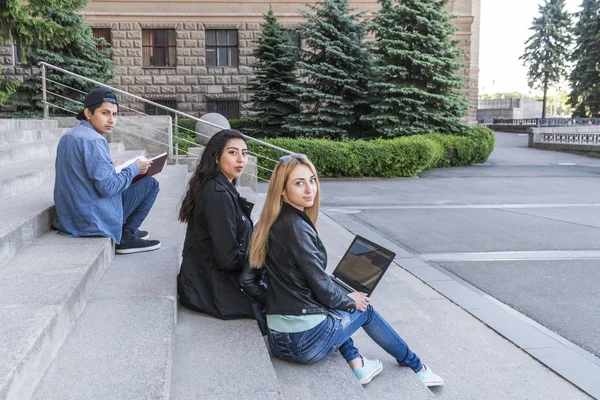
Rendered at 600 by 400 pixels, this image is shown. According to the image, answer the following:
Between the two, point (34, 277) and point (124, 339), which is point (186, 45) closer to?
point (34, 277)

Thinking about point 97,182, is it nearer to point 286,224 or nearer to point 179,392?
point 286,224

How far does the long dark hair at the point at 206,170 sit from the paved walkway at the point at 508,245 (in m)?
2.39

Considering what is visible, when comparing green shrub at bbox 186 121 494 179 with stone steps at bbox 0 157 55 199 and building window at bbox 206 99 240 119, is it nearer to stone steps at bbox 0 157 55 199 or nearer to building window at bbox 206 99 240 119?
stone steps at bbox 0 157 55 199

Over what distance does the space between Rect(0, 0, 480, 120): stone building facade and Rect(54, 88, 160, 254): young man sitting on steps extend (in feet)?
69.4

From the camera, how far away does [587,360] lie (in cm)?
397

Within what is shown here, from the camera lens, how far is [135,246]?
4.84 m

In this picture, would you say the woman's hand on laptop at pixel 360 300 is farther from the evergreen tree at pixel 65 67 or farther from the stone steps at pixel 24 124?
the evergreen tree at pixel 65 67

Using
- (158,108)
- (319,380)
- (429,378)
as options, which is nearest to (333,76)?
(158,108)

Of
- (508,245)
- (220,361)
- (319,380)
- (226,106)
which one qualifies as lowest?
(508,245)

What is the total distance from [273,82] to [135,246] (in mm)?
16485

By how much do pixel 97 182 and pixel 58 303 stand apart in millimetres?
1486

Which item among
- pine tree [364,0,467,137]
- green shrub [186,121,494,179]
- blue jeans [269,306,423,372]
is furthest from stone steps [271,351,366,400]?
pine tree [364,0,467,137]

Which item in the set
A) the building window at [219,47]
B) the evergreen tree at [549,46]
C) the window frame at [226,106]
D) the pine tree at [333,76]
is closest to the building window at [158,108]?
the window frame at [226,106]

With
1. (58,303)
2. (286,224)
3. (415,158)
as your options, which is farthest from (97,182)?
(415,158)
